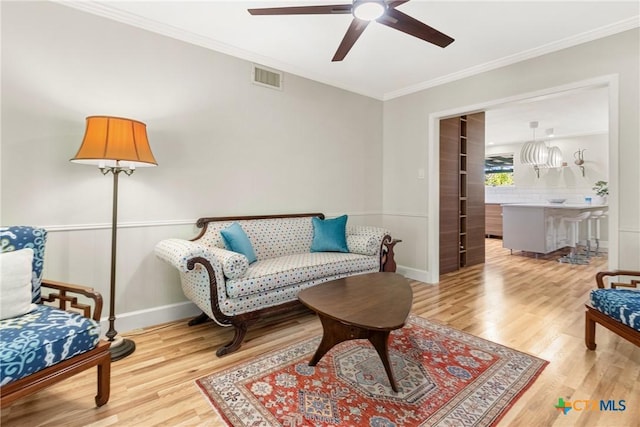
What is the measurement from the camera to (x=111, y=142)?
2.03 meters

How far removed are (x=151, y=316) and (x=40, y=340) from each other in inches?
53.1

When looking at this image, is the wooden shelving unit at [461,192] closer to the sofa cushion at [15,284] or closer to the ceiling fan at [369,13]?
the ceiling fan at [369,13]

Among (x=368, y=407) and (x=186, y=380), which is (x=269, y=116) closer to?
(x=186, y=380)

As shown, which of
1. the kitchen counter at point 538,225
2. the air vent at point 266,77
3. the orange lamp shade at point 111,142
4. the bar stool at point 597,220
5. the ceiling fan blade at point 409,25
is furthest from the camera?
the bar stool at point 597,220

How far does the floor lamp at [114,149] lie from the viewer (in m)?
2.00

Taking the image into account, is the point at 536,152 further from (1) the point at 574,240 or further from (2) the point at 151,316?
(2) the point at 151,316

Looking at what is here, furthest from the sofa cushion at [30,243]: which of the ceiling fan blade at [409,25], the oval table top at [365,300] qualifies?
the ceiling fan blade at [409,25]

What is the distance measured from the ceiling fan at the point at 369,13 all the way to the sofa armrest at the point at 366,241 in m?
1.87

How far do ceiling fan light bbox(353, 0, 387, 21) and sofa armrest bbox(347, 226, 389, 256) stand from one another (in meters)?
2.03

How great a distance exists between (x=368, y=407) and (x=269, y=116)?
2776 mm

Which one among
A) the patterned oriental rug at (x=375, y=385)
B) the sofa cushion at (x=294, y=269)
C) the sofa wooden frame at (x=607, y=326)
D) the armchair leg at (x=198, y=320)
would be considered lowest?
the patterned oriental rug at (x=375, y=385)

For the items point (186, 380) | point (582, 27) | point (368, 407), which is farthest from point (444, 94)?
point (186, 380)

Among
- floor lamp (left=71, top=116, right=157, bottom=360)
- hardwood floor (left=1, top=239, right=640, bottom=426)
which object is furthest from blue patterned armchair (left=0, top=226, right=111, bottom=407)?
floor lamp (left=71, top=116, right=157, bottom=360)

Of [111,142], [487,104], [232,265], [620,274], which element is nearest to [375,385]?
[232,265]
